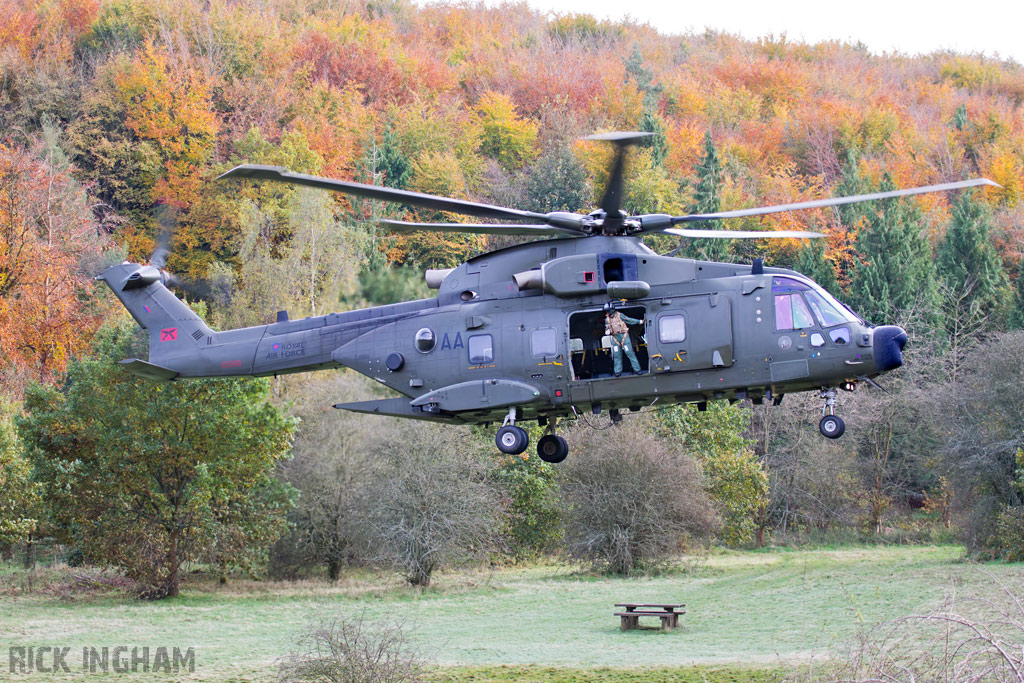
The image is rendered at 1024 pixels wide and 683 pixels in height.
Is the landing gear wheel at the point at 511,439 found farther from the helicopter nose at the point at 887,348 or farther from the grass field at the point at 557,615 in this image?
the grass field at the point at 557,615

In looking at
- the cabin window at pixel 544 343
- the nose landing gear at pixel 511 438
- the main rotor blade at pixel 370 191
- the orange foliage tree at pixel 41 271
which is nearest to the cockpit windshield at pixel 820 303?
the cabin window at pixel 544 343

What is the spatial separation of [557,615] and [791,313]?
20.3 metres

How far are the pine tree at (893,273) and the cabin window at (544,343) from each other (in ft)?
142

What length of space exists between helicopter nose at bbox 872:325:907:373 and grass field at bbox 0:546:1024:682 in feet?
23.3

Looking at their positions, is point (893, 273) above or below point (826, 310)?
above

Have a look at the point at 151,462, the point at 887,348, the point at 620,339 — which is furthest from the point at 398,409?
the point at 151,462

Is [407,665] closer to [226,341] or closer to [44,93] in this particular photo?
[226,341]

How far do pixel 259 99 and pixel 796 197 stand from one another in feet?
115

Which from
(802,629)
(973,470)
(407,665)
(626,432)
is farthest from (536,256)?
(973,470)

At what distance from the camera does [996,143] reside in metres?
83.6

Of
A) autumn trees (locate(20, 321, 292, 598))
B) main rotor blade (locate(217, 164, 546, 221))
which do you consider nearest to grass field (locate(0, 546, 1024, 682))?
autumn trees (locate(20, 321, 292, 598))

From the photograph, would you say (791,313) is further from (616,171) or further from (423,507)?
(423,507)

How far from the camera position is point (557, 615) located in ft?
114

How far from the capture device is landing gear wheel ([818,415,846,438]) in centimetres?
1588
